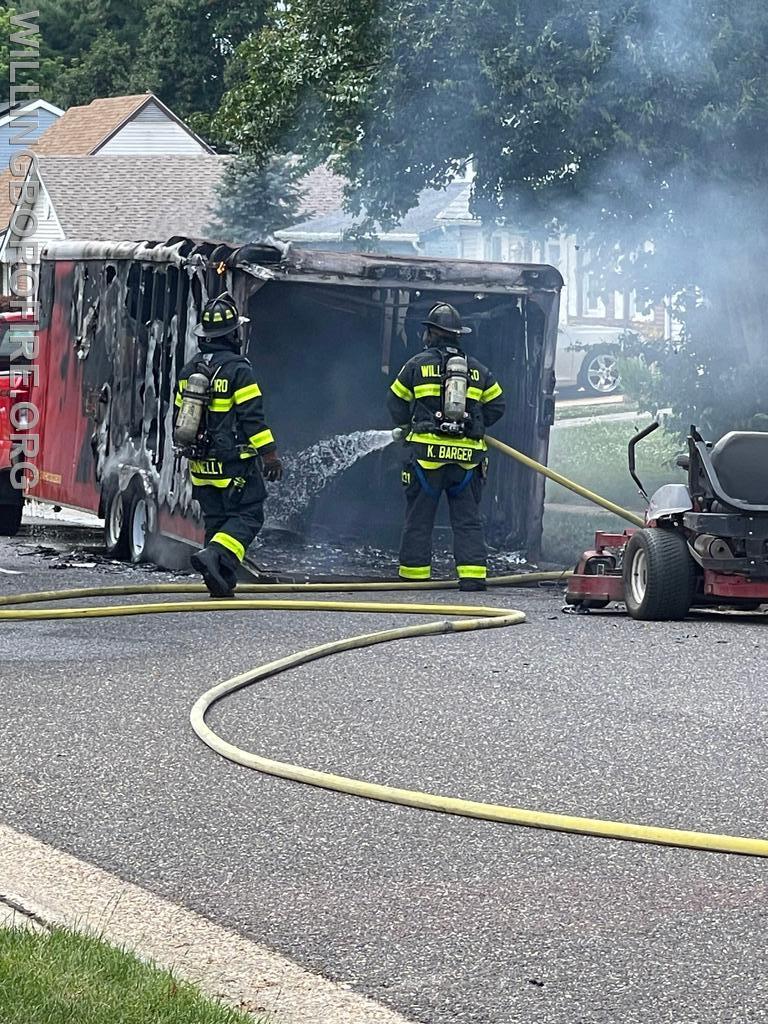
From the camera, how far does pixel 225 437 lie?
11.5 metres

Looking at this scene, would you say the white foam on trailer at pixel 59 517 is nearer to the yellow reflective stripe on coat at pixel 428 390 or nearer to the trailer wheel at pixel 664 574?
the yellow reflective stripe on coat at pixel 428 390

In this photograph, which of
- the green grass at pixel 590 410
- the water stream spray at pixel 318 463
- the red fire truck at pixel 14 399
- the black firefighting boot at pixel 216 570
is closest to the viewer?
the black firefighting boot at pixel 216 570

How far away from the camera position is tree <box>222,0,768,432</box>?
14.7 m

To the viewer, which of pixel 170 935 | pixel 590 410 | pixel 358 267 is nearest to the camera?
pixel 170 935

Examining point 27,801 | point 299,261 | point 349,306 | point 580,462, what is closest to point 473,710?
point 27,801

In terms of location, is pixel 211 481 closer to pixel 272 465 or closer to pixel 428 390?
pixel 272 465

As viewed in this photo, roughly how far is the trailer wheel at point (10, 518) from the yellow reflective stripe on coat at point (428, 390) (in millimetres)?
5076

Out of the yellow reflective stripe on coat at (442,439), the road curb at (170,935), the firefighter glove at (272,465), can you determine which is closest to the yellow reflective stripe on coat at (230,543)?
the firefighter glove at (272,465)

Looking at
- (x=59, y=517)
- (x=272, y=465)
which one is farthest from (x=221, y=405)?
(x=59, y=517)

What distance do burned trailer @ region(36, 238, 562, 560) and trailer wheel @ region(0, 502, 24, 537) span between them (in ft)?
2.65

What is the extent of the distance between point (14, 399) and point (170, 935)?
1135 cm

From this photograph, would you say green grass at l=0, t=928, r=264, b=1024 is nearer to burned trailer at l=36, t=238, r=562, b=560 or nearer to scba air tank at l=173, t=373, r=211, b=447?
scba air tank at l=173, t=373, r=211, b=447

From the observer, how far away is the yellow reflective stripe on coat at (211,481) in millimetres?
11609

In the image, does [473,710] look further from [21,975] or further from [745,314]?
[745,314]
